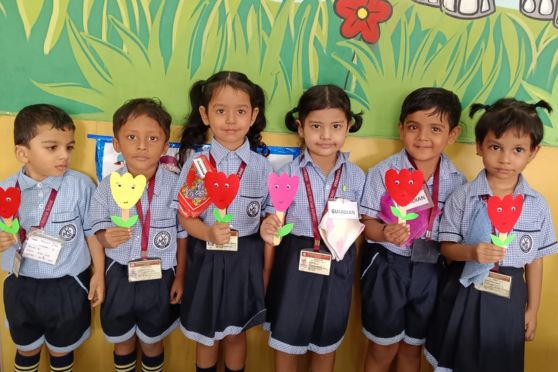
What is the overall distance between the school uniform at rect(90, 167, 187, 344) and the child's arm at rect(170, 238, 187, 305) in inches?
1.0

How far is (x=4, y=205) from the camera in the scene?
1.58m

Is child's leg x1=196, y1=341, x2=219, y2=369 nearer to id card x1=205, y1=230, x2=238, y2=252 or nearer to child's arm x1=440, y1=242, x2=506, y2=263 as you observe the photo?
id card x1=205, y1=230, x2=238, y2=252

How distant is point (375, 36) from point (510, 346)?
5.12 ft

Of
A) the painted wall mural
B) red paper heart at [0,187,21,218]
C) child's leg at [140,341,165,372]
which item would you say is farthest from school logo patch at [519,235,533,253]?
red paper heart at [0,187,21,218]

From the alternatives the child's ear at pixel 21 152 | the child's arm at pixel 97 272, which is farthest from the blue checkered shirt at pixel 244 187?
the child's ear at pixel 21 152

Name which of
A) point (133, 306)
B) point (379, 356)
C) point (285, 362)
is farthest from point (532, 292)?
point (133, 306)

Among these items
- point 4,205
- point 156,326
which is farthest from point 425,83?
point 4,205

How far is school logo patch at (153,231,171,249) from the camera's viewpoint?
5.97 ft

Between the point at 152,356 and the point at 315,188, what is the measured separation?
1.16 m

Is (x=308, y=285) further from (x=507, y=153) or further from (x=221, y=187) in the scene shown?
(x=507, y=153)

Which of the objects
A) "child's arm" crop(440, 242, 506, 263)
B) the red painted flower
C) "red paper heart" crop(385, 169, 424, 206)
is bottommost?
"child's arm" crop(440, 242, 506, 263)

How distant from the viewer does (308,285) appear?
1.77 m

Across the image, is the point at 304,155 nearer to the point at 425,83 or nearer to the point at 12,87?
the point at 425,83

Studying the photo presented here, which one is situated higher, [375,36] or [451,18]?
[451,18]
